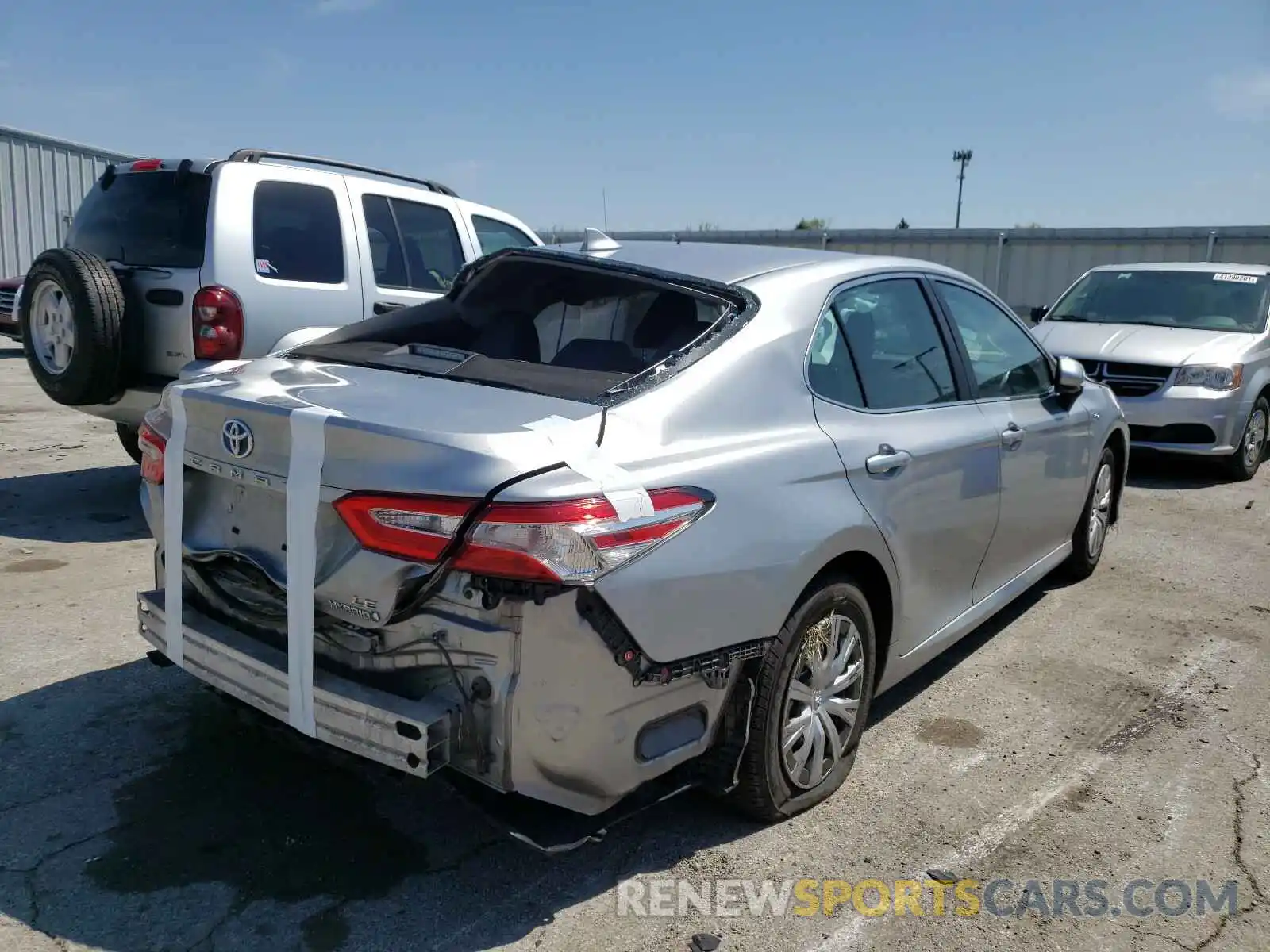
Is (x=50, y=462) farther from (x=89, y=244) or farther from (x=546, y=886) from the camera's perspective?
(x=546, y=886)

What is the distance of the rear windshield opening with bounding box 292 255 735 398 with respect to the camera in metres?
3.02

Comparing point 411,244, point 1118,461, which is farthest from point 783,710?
point 411,244

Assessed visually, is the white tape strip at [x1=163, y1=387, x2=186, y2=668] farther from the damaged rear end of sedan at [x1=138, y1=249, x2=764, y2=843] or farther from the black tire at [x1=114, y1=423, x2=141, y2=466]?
the black tire at [x1=114, y1=423, x2=141, y2=466]

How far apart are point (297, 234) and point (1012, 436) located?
13.9 ft

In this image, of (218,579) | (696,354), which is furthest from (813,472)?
(218,579)

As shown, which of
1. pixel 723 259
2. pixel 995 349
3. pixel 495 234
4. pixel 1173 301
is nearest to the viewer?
pixel 723 259

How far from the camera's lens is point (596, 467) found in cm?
246

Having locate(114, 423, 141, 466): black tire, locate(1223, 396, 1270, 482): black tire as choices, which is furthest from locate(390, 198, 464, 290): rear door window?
locate(1223, 396, 1270, 482): black tire

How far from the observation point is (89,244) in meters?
6.22

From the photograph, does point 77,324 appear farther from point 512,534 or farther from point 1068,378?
point 1068,378

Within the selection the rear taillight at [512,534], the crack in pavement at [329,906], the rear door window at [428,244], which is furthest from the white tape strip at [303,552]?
the rear door window at [428,244]

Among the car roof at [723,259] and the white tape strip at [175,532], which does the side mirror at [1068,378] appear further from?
the white tape strip at [175,532]

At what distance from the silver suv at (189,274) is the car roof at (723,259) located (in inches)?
85.4

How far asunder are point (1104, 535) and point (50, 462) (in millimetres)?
7375
